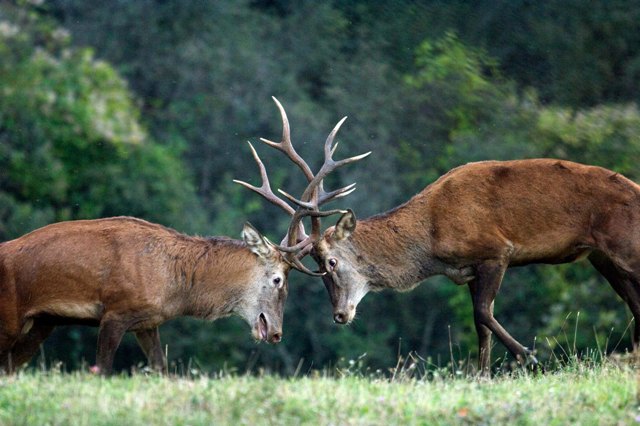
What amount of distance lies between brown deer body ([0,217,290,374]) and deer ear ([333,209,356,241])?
79 cm

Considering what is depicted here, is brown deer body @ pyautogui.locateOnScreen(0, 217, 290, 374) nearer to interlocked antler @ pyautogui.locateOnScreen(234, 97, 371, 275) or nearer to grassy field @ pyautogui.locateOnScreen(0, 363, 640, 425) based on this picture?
interlocked antler @ pyautogui.locateOnScreen(234, 97, 371, 275)

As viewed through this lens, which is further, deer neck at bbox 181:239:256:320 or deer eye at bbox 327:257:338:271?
deer eye at bbox 327:257:338:271

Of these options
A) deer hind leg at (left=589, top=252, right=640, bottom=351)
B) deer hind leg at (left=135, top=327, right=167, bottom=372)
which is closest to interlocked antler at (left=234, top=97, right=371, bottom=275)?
deer hind leg at (left=135, top=327, right=167, bottom=372)


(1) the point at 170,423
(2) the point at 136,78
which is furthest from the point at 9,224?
(1) the point at 170,423

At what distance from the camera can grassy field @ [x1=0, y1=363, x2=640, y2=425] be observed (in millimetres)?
8969

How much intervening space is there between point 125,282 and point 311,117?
19882mm

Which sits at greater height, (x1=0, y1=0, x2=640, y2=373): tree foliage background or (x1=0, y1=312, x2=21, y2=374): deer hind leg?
(x1=0, y1=312, x2=21, y2=374): deer hind leg

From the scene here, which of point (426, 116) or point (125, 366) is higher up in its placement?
point (426, 116)

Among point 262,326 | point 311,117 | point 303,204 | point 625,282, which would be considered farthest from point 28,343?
point 311,117

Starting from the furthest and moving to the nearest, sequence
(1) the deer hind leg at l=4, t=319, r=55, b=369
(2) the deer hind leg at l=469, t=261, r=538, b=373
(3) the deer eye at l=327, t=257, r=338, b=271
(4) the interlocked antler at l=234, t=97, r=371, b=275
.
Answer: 1. (3) the deer eye at l=327, t=257, r=338, b=271
2. (4) the interlocked antler at l=234, t=97, r=371, b=275
3. (2) the deer hind leg at l=469, t=261, r=538, b=373
4. (1) the deer hind leg at l=4, t=319, r=55, b=369

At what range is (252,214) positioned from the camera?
3097cm

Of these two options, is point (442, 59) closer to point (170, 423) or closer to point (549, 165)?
point (549, 165)

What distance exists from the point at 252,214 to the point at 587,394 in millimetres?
21494

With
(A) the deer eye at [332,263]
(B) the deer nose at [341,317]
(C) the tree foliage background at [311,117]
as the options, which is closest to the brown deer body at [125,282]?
(A) the deer eye at [332,263]
